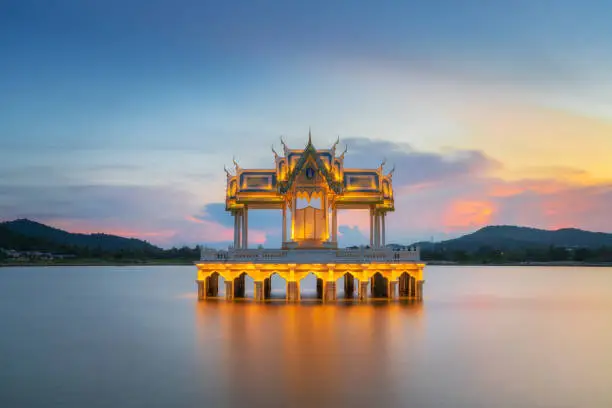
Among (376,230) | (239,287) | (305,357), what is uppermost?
(376,230)

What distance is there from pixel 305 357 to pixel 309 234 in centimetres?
1524

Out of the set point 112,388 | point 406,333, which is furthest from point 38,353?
point 406,333

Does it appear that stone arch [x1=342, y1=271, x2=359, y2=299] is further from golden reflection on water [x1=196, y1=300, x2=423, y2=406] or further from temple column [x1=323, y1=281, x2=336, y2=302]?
golden reflection on water [x1=196, y1=300, x2=423, y2=406]

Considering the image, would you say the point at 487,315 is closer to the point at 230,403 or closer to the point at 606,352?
the point at 606,352

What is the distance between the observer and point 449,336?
73.9 feet

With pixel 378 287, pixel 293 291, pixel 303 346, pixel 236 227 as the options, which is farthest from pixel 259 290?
pixel 303 346

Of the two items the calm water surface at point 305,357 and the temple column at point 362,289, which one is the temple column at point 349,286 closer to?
the temple column at point 362,289

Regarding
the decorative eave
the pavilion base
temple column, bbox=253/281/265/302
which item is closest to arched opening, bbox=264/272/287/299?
the pavilion base

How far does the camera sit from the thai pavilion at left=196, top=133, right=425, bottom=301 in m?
30.0

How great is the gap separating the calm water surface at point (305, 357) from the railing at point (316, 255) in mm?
2161

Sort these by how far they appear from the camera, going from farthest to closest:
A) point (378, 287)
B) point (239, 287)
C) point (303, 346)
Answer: point (239, 287)
point (378, 287)
point (303, 346)

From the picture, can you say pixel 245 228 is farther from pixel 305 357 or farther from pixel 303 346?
pixel 305 357

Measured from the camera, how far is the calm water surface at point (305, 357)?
535 inches

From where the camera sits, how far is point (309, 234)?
32.7 meters
